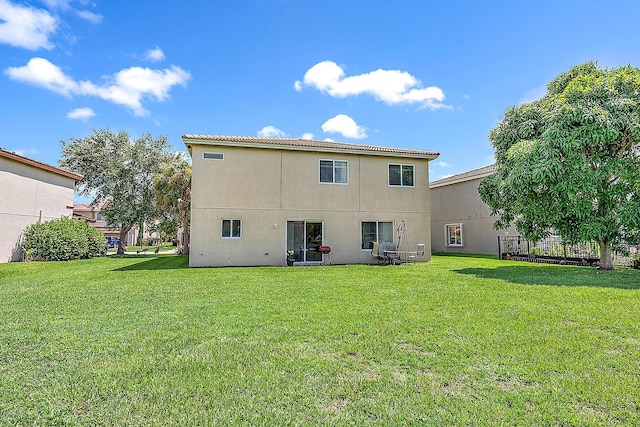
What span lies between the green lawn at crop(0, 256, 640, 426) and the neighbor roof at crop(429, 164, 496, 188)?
14.0m

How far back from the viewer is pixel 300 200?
15508 mm

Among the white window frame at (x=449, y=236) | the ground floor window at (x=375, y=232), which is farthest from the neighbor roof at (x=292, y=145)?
the white window frame at (x=449, y=236)

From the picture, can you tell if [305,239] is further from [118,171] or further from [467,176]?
[118,171]

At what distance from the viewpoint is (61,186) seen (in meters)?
21.2

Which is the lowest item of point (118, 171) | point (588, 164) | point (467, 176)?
point (588, 164)

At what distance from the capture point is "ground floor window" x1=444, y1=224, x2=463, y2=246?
23.1m

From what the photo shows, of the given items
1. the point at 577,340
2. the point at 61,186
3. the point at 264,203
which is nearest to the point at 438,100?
the point at 264,203

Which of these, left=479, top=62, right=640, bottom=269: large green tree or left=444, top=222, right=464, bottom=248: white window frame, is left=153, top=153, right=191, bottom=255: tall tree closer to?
left=444, top=222, right=464, bottom=248: white window frame

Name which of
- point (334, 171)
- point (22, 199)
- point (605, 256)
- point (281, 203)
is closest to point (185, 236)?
point (22, 199)

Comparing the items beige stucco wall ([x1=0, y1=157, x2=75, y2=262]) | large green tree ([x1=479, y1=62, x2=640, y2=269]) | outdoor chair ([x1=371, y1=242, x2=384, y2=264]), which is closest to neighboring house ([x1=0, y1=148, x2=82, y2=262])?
beige stucco wall ([x1=0, y1=157, x2=75, y2=262])

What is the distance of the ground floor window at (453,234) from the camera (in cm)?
2306

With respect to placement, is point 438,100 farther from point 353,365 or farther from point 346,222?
point 353,365

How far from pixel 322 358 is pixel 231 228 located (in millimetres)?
11470

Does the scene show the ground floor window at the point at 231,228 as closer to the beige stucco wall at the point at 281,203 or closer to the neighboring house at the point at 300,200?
the neighboring house at the point at 300,200
